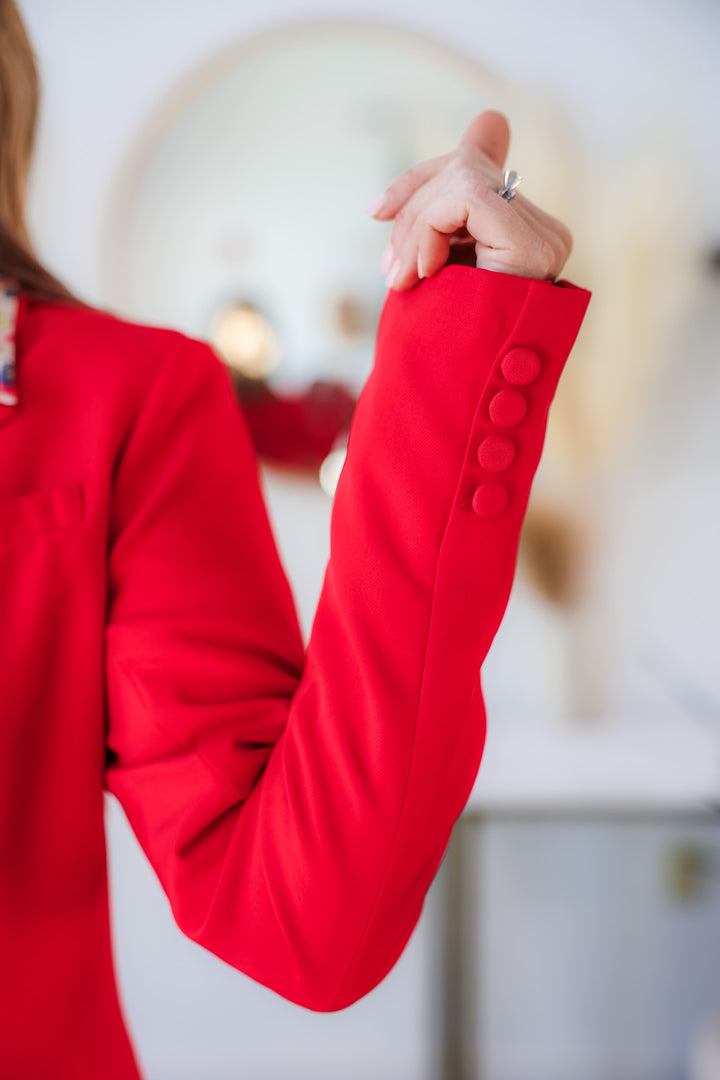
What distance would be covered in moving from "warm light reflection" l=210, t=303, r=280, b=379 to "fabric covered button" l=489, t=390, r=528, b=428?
1.18m

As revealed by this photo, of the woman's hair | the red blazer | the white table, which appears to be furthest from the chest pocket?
the white table

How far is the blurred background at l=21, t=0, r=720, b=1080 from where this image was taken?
149 centimetres

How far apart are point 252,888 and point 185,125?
143 cm

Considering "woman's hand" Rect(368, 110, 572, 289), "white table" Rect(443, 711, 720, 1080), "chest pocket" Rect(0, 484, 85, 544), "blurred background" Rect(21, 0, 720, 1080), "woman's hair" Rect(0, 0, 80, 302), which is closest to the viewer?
"woman's hand" Rect(368, 110, 572, 289)

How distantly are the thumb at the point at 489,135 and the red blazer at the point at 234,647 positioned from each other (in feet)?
0.28

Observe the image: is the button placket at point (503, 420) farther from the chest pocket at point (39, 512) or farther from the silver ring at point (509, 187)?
the chest pocket at point (39, 512)

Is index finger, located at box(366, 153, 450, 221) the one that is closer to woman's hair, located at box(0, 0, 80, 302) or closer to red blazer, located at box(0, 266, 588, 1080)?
red blazer, located at box(0, 266, 588, 1080)

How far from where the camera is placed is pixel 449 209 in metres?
0.39

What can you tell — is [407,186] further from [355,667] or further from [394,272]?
[355,667]

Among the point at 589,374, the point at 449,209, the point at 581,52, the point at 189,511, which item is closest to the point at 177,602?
the point at 189,511

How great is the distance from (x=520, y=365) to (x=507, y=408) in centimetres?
2

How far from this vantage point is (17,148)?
0.64m

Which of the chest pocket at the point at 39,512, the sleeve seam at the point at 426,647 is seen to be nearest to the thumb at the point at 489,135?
the sleeve seam at the point at 426,647

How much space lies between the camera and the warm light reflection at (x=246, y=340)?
1521 mm
